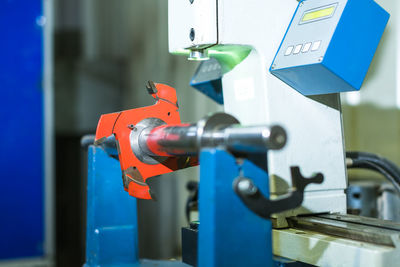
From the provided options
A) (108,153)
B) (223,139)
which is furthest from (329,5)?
(108,153)

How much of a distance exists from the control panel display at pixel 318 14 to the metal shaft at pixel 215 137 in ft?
1.31

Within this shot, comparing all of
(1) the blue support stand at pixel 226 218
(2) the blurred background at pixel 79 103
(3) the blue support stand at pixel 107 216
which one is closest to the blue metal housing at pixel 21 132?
(2) the blurred background at pixel 79 103

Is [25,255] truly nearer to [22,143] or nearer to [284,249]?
[22,143]

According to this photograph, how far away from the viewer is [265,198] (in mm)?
762

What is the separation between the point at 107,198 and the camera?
3.79 feet

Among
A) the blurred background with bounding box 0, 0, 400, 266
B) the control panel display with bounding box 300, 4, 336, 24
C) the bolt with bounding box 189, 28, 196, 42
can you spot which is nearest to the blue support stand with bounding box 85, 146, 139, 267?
the bolt with bounding box 189, 28, 196, 42

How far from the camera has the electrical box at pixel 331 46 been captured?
0.99m

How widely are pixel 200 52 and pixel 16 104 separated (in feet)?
6.74

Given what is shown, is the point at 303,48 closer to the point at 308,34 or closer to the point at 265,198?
the point at 308,34

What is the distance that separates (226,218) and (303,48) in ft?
1.57

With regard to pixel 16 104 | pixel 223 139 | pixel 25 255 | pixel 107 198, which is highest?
pixel 16 104

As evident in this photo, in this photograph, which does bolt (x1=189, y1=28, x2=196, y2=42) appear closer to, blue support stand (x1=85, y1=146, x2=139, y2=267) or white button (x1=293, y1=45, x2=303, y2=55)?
white button (x1=293, y1=45, x2=303, y2=55)

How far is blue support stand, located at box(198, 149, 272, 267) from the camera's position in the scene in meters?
0.73

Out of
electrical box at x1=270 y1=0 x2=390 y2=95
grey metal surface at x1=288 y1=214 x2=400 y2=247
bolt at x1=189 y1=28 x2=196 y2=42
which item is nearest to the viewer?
grey metal surface at x1=288 y1=214 x2=400 y2=247
